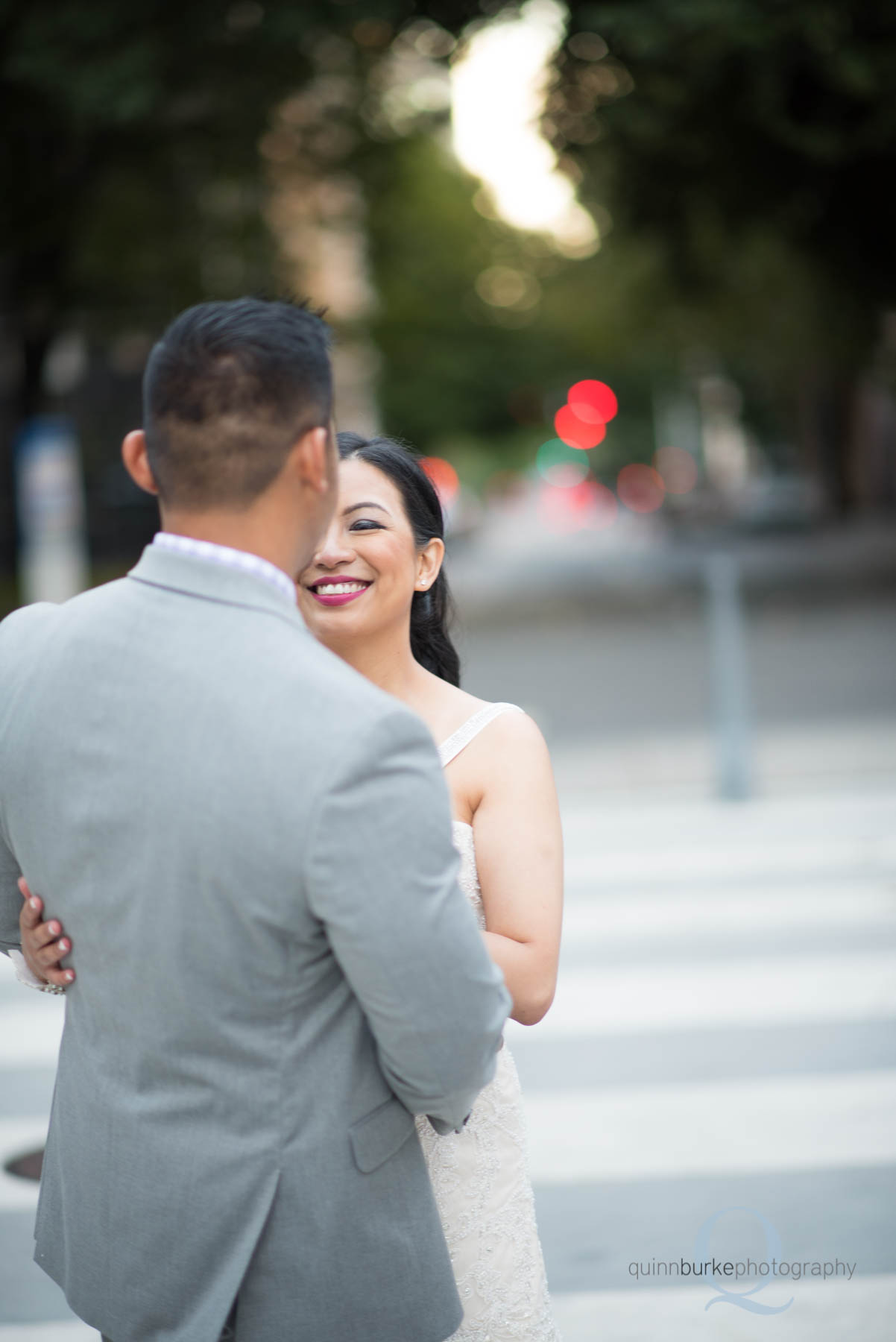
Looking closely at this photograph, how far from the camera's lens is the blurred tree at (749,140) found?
46.1ft

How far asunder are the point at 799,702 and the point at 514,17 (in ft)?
30.5

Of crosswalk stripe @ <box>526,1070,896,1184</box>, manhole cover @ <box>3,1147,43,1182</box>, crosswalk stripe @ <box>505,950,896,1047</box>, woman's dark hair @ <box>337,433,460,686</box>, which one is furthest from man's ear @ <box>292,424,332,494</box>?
crosswalk stripe @ <box>505,950,896,1047</box>

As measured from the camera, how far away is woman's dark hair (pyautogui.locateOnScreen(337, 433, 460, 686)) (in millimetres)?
2361

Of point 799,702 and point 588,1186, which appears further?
point 799,702

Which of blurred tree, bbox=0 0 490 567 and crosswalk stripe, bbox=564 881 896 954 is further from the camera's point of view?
blurred tree, bbox=0 0 490 567

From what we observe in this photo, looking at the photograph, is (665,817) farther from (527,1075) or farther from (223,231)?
(223,231)

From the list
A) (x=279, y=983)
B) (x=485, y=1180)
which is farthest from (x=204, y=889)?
(x=485, y=1180)

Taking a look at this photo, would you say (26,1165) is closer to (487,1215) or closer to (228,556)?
(487,1215)

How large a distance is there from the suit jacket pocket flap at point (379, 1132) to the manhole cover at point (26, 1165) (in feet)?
9.30

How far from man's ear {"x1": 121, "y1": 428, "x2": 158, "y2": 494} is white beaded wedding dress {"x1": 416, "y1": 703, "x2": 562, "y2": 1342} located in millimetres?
711

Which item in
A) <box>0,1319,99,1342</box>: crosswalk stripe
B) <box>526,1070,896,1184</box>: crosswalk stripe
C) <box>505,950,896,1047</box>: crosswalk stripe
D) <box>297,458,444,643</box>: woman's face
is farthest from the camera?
<box>505,950,896,1047</box>: crosswalk stripe

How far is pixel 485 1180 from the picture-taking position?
6.93 feet

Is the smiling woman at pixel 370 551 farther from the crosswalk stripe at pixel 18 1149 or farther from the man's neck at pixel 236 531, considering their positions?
the crosswalk stripe at pixel 18 1149

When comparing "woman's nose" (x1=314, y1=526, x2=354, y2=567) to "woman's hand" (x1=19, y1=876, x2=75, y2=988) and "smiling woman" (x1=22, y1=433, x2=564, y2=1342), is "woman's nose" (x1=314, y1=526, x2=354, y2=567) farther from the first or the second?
"woman's hand" (x1=19, y1=876, x2=75, y2=988)
